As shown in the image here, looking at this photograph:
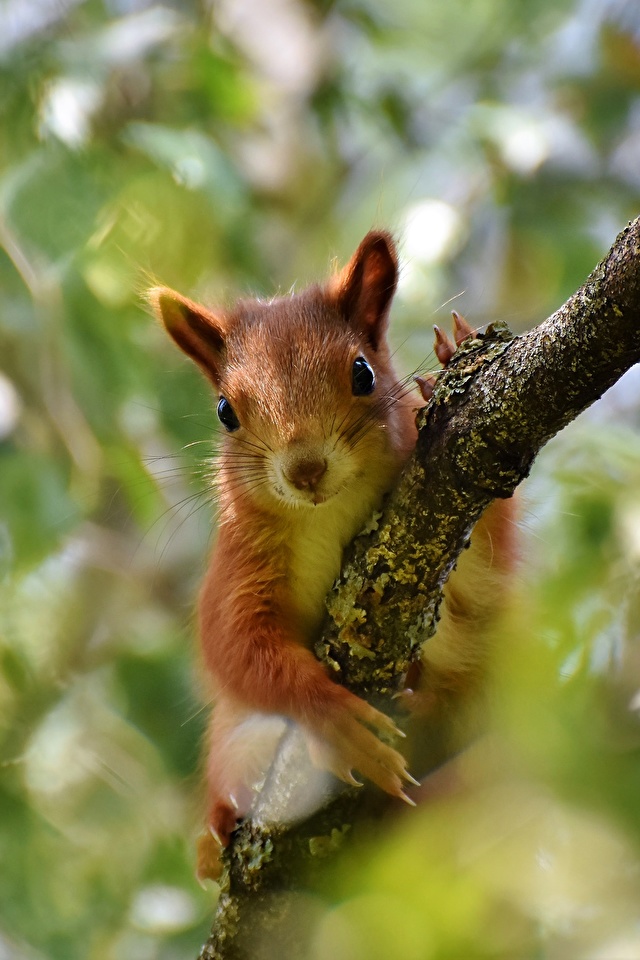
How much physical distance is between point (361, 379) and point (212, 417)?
116 cm

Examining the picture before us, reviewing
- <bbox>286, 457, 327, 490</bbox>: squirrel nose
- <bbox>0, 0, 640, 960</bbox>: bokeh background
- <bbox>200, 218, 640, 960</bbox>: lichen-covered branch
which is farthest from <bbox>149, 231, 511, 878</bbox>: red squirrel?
<bbox>0, 0, 640, 960</bbox>: bokeh background

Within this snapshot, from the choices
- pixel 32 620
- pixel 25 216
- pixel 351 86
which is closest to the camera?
pixel 25 216

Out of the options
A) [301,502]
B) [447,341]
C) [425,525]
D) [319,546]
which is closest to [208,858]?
[319,546]

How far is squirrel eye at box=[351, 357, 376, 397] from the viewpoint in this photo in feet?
8.72

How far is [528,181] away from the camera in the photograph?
15.8ft

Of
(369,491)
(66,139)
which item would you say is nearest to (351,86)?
(66,139)

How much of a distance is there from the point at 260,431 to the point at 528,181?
2.72 meters

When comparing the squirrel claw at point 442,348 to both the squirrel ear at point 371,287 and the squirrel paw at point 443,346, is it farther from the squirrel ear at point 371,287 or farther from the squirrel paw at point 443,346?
the squirrel ear at point 371,287

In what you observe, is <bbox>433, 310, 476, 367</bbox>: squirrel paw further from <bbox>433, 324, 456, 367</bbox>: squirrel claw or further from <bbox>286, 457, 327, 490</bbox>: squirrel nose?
<bbox>286, 457, 327, 490</bbox>: squirrel nose

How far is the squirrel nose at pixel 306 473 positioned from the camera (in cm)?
240

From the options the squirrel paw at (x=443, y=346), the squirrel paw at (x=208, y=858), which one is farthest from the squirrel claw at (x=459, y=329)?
the squirrel paw at (x=208, y=858)

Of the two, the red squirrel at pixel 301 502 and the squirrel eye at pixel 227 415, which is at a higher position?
the squirrel eye at pixel 227 415

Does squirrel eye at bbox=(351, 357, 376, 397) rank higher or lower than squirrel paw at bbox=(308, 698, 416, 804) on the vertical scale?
higher

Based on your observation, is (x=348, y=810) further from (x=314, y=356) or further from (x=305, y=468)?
(x=314, y=356)
